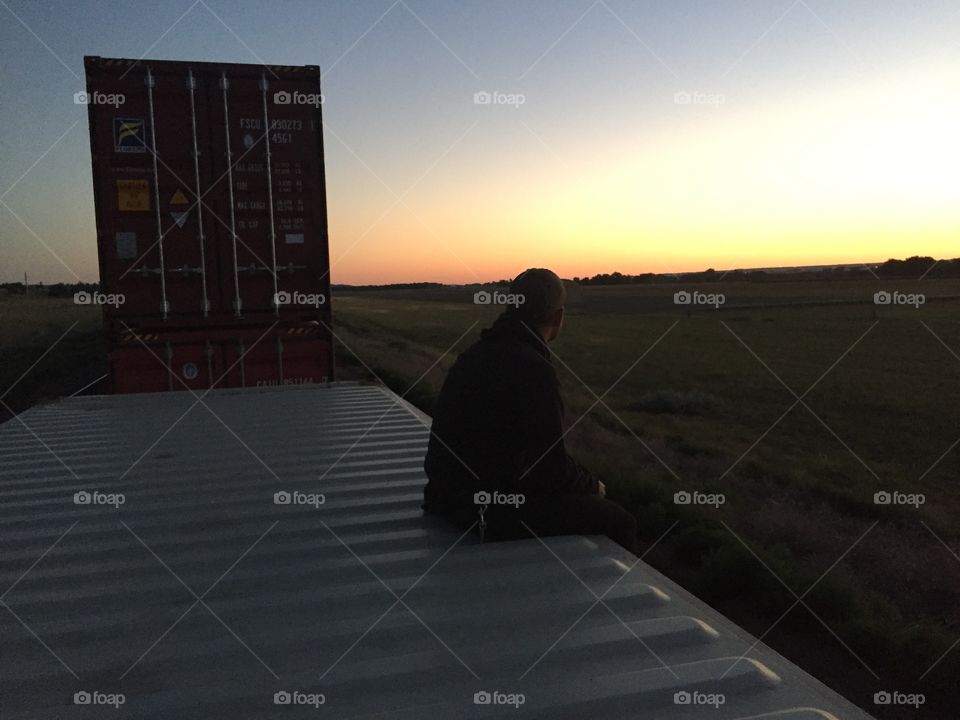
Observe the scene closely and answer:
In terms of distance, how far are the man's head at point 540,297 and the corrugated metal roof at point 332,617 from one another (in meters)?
1.03

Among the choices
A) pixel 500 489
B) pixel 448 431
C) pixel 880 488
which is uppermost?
pixel 448 431

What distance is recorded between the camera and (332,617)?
8.53 feet

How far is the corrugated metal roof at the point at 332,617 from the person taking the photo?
6.81 feet

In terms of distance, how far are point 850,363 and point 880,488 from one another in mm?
15968

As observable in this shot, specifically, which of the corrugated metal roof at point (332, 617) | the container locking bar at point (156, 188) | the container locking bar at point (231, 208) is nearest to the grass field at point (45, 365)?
the container locking bar at point (156, 188)

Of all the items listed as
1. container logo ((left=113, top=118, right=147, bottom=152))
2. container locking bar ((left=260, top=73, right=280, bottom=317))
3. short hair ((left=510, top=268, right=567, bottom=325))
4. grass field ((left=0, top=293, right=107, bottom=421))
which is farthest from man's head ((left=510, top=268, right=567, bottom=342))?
grass field ((left=0, top=293, right=107, bottom=421))

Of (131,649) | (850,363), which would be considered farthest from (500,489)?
(850,363)

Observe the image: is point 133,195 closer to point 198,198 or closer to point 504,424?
point 198,198

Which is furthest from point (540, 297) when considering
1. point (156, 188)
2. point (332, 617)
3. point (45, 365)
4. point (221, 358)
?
point (45, 365)

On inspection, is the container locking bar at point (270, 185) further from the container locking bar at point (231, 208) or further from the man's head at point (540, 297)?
the man's head at point (540, 297)

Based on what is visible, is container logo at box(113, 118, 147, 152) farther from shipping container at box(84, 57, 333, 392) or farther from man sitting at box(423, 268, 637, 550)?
man sitting at box(423, 268, 637, 550)

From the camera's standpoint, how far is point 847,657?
4.24 meters

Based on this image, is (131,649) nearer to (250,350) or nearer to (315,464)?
(315,464)

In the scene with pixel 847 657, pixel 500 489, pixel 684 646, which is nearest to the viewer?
pixel 684 646
